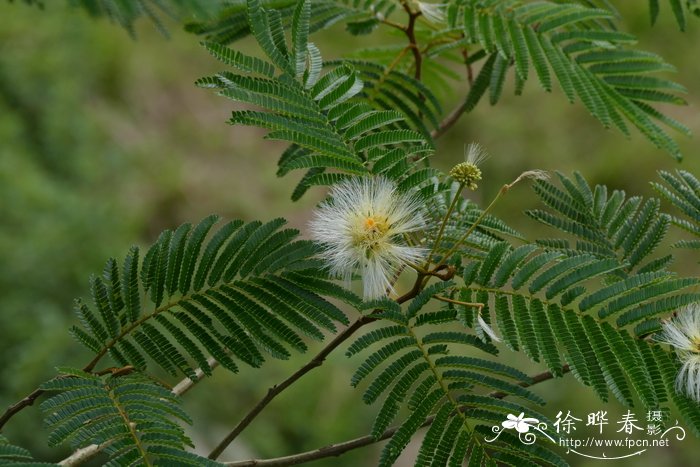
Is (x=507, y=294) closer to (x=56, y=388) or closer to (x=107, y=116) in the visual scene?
(x=56, y=388)

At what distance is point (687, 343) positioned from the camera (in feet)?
2.51

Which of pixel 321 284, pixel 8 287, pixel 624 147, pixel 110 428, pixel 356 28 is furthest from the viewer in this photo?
pixel 624 147

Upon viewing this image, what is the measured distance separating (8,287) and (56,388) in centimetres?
193

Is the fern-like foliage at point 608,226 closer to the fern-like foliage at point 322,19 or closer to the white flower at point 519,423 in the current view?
the white flower at point 519,423

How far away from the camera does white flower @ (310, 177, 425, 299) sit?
79 cm

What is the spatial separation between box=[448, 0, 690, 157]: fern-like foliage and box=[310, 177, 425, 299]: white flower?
0.32m

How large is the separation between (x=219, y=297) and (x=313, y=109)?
0.22 metres

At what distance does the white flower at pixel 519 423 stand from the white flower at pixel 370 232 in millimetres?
167

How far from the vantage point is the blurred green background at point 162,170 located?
2.55 m

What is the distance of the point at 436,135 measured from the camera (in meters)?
1.28

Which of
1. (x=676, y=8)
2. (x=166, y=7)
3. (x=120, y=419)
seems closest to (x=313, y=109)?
(x=166, y=7)

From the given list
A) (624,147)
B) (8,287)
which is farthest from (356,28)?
(624,147)

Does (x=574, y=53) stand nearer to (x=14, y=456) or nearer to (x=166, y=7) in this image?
(x=166, y=7)

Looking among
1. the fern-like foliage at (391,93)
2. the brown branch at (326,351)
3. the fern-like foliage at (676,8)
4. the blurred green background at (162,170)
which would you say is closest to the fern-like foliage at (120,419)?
the brown branch at (326,351)
